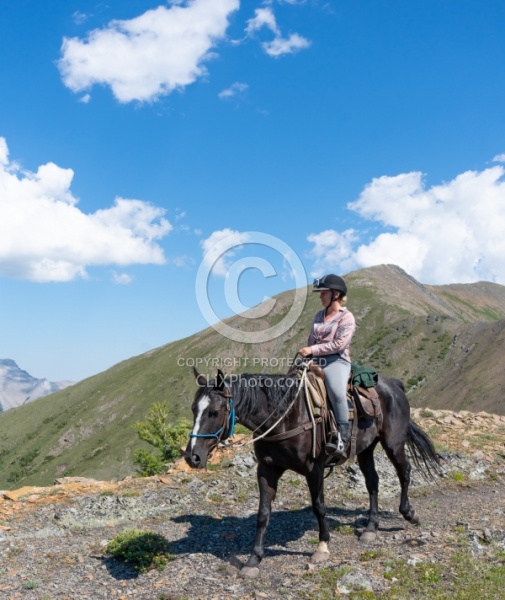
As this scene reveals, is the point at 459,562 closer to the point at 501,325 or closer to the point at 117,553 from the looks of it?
the point at 117,553

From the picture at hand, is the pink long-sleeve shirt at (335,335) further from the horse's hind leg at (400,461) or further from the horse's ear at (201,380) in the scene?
the horse's hind leg at (400,461)

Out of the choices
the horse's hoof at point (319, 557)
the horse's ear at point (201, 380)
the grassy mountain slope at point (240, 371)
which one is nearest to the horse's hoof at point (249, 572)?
the horse's hoof at point (319, 557)

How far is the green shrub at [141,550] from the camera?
8.14m

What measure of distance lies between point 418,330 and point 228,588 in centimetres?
10887

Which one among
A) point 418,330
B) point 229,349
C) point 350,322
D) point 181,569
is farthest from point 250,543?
point 229,349

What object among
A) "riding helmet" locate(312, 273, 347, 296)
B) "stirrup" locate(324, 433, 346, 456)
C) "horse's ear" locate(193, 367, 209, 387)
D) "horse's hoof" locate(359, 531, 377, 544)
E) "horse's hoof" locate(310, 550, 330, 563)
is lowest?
"horse's hoof" locate(359, 531, 377, 544)

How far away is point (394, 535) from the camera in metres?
9.39

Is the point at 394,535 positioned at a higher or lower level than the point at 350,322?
lower

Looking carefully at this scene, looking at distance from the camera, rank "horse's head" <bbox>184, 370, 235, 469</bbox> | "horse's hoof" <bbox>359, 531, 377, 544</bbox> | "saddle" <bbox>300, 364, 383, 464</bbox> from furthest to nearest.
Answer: "horse's hoof" <bbox>359, 531, 377, 544</bbox> < "saddle" <bbox>300, 364, 383, 464</bbox> < "horse's head" <bbox>184, 370, 235, 469</bbox>

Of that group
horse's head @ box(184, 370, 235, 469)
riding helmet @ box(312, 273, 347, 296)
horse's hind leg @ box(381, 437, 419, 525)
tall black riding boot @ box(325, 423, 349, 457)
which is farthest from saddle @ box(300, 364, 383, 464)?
horse's head @ box(184, 370, 235, 469)

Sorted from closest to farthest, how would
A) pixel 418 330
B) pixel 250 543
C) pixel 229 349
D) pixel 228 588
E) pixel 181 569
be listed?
pixel 228 588 → pixel 181 569 → pixel 250 543 → pixel 418 330 → pixel 229 349

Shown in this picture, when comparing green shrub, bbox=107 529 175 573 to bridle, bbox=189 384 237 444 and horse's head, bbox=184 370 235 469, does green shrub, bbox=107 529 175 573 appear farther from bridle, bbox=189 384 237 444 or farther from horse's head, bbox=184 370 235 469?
bridle, bbox=189 384 237 444

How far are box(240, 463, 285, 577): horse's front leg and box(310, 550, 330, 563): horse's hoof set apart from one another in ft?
2.86

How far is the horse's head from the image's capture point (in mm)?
6957
